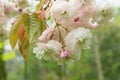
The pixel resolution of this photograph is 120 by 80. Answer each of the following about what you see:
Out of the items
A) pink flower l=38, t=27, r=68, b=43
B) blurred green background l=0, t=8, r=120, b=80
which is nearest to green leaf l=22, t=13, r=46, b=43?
pink flower l=38, t=27, r=68, b=43

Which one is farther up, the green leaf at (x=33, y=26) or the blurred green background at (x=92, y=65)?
the blurred green background at (x=92, y=65)

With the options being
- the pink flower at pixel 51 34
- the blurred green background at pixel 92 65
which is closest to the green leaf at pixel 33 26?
the pink flower at pixel 51 34

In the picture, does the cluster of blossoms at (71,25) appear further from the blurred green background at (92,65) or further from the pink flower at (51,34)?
the blurred green background at (92,65)

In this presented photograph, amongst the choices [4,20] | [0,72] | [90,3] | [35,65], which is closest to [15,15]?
[4,20]

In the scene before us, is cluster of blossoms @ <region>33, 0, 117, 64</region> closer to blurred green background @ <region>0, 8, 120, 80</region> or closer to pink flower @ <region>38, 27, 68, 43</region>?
pink flower @ <region>38, 27, 68, 43</region>

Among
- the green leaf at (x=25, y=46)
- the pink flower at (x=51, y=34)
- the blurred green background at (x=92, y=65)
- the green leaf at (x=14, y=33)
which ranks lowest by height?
the pink flower at (x=51, y=34)

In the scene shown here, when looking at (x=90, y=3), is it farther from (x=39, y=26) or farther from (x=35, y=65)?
(x=35, y=65)
